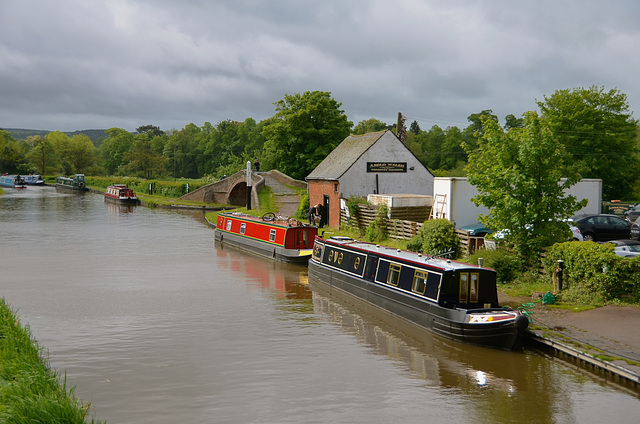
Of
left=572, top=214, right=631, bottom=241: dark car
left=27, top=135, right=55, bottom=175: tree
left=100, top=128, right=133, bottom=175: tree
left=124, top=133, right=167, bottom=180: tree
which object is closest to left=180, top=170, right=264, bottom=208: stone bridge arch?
left=124, top=133, right=167, bottom=180: tree

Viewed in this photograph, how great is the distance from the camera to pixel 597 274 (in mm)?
15891

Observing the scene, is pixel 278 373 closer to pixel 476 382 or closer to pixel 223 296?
pixel 476 382

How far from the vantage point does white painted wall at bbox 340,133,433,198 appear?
113 ft

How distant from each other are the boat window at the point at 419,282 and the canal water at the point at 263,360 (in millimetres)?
1120

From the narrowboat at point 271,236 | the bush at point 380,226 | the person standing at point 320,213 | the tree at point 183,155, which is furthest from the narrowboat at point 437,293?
the tree at point 183,155

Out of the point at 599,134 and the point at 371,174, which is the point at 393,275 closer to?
the point at 371,174

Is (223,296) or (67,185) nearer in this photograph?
(223,296)

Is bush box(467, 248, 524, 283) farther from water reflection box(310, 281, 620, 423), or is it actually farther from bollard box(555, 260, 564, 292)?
water reflection box(310, 281, 620, 423)

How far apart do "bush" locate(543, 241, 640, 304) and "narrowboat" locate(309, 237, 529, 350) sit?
298cm

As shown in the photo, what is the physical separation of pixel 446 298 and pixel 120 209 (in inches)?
1956

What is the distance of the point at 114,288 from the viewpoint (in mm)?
21500

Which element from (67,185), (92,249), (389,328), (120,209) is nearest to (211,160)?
(67,185)

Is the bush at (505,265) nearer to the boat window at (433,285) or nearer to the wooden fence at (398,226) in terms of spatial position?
the wooden fence at (398,226)

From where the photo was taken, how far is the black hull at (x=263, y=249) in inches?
1080
